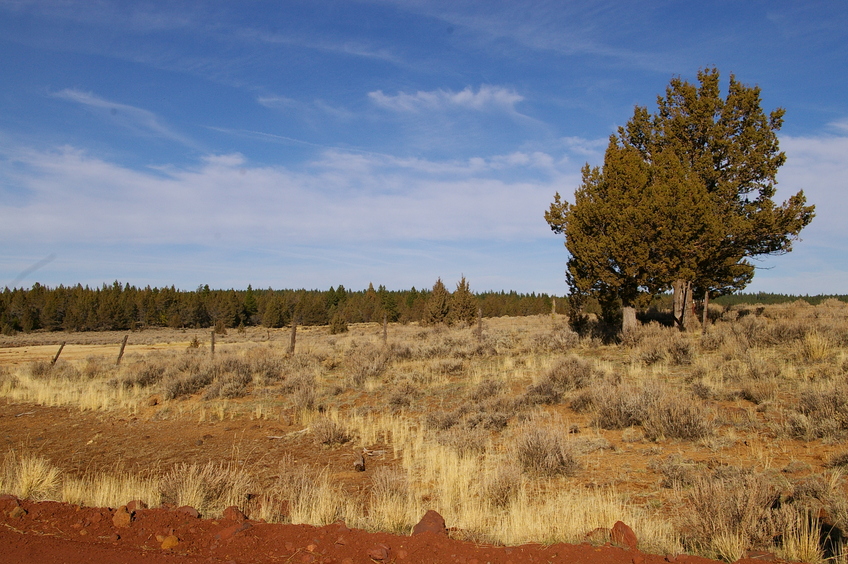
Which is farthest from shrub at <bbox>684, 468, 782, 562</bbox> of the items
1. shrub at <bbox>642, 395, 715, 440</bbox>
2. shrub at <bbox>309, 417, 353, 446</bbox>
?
shrub at <bbox>309, 417, 353, 446</bbox>

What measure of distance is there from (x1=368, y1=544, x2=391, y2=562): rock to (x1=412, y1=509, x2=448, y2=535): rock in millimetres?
569

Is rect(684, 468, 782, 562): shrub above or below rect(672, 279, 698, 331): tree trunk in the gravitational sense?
below

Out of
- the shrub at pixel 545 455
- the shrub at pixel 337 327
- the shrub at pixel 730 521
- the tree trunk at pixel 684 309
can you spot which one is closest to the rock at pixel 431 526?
the shrub at pixel 730 521

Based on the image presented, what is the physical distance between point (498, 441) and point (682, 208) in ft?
37.4

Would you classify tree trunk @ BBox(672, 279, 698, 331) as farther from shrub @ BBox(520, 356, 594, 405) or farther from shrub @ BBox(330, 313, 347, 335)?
shrub @ BBox(330, 313, 347, 335)

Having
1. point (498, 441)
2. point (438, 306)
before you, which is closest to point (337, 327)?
point (438, 306)

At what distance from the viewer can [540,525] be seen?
5098 mm

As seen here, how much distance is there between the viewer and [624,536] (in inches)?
181

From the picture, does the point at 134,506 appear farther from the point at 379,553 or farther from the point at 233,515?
the point at 379,553

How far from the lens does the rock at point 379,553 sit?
4402 mm

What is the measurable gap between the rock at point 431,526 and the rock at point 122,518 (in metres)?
2.89

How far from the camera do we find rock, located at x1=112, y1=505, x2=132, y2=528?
5.20 m

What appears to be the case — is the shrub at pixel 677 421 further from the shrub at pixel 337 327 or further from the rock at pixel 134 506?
the shrub at pixel 337 327

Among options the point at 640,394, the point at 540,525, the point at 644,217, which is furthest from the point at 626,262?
the point at 540,525
